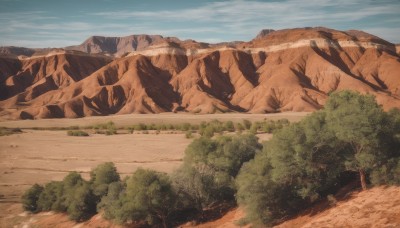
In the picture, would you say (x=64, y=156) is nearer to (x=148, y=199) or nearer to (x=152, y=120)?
(x=148, y=199)

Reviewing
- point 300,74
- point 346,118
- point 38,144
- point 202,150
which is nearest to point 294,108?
point 300,74

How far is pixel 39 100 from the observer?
534 ft

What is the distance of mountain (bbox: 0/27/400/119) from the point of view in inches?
5404

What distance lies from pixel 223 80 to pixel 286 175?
141621 mm

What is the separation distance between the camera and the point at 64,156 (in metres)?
63.6

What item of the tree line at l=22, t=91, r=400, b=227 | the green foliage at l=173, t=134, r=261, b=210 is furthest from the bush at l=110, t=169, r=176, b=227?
the green foliage at l=173, t=134, r=261, b=210

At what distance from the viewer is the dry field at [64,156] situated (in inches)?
1798

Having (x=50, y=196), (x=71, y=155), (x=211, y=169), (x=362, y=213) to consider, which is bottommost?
(x=71, y=155)

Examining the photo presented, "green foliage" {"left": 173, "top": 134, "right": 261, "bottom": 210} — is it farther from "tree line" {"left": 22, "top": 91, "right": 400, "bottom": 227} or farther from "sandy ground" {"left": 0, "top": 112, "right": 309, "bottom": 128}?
"sandy ground" {"left": 0, "top": 112, "right": 309, "bottom": 128}

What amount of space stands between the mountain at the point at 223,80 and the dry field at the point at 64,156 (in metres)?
52.4

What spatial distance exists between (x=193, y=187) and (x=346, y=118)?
12.0 m

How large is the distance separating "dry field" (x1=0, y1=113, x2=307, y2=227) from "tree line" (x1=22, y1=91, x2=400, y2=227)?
371 inches

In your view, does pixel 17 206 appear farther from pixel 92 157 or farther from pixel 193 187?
pixel 92 157

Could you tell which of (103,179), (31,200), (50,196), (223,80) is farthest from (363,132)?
(223,80)
